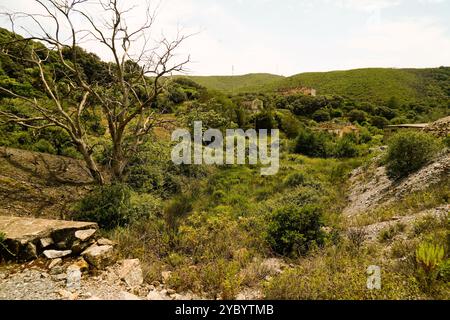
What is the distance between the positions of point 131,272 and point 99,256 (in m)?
0.60

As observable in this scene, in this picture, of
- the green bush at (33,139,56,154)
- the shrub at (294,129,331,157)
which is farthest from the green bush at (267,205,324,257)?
the shrub at (294,129,331,157)

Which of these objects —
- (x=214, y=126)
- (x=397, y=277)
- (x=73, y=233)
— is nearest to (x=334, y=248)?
(x=397, y=277)

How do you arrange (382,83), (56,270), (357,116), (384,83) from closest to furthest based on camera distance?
(56,270), (357,116), (384,83), (382,83)

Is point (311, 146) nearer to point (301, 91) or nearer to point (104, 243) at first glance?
point (104, 243)

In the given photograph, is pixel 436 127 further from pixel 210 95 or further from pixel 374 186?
pixel 210 95

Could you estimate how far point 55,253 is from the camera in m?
4.55

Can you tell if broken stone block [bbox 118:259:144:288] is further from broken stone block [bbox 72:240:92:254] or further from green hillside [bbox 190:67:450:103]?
green hillside [bbox 190:67:450:103]

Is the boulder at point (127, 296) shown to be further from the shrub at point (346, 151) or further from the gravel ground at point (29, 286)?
the shrub at point (346, 151)

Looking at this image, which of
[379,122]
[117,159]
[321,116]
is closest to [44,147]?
[117,159]

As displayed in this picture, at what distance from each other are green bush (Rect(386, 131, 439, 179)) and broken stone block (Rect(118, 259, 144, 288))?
1037 cm

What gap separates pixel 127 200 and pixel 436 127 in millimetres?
15926

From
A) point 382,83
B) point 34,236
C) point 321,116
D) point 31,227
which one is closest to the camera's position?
point 34,236

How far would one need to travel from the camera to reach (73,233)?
4.88 metres

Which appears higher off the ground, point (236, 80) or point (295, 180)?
point (236, 80)
